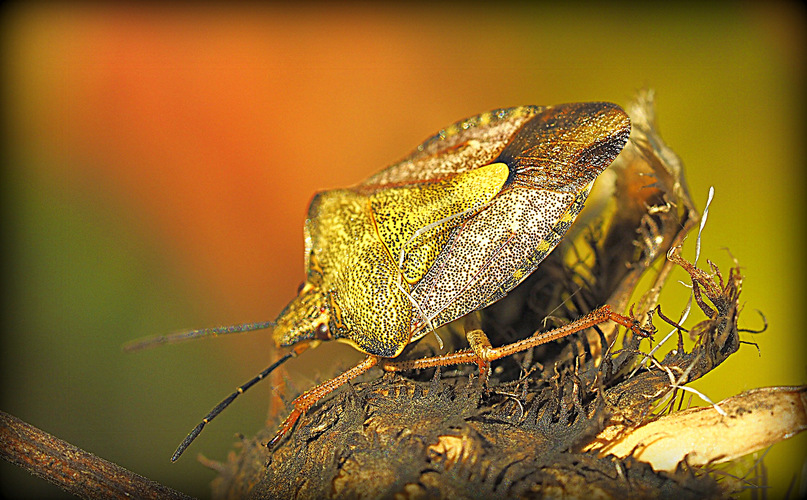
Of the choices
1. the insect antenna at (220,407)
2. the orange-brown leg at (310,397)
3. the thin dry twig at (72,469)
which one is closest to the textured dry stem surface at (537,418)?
the orange-brown leg at (310,397)

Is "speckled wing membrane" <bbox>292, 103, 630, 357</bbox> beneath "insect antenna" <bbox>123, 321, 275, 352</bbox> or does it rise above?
above

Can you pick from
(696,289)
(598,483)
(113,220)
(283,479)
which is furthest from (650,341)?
(113,220)

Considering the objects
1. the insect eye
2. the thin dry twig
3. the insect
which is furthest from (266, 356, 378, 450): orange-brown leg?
the thin dry twig

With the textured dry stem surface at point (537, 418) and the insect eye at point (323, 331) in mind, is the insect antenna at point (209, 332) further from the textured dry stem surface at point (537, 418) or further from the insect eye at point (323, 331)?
the textured dry stem surface at point (537, 418)

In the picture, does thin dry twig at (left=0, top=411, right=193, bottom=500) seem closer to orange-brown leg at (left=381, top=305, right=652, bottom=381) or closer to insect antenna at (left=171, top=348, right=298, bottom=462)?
insect antenna at (left=171, top=348, right=298, bottom=462)

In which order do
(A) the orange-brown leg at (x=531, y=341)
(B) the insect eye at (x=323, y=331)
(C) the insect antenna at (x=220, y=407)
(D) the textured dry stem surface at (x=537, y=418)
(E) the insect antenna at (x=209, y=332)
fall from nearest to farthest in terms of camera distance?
1. (D) the textured dry stem surface at (x=537, y=418)
2. (A) the orange-brown leg at (x=531, y=341)
3. (C) the insect antenna at (x=220, y=407)
4. (B) the insect eye at (x=323, y=331)
5. (E) the insect antenna at (x=209, y=332)

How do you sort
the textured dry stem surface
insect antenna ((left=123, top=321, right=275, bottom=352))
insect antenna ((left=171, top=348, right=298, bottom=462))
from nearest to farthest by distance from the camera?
the textured dry stem surface, insect antenna ((left=171, top=348, right=298, bottom=462)), insect antenna ((left=123, top=321, right=275, bottom=352))

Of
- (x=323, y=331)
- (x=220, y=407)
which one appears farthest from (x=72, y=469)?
(x=323, y=331)

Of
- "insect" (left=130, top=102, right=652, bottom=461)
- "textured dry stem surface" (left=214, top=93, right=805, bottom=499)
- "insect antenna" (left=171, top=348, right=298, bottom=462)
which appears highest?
"insect" (left=130, top=102, right=652, bottom=461)

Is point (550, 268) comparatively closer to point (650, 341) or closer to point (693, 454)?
point (650, 341)
